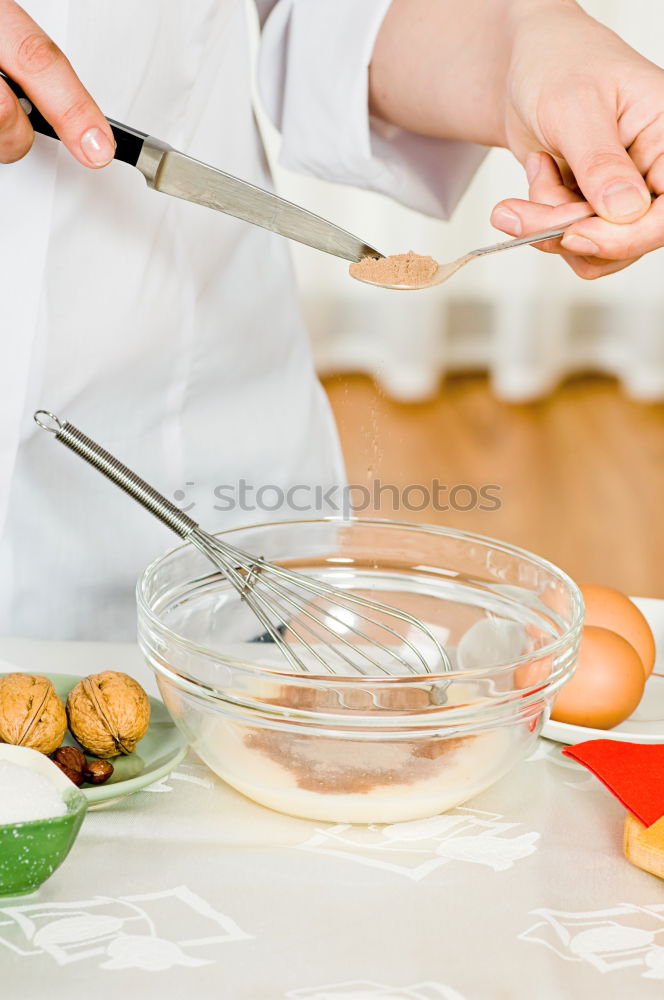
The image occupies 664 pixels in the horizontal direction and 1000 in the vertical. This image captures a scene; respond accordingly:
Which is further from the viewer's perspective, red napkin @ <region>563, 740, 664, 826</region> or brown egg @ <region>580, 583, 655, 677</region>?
brown egg @ <region>580, 583, 655, 677</region>

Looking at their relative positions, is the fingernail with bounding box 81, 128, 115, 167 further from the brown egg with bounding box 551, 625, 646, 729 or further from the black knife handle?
the brown egg with bounding box 551, 625, 646, 729

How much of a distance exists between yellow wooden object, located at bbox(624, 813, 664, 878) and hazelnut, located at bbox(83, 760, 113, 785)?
24 centimetres

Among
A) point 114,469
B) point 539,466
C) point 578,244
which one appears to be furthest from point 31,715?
point 539,466

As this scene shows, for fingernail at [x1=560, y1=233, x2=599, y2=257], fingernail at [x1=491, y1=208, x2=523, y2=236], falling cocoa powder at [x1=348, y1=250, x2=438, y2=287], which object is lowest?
falling cocoa powder at [x1=348, y1=250, x2=438, y2=287]

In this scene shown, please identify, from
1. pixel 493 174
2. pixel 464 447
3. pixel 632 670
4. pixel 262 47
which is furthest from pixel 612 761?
pixel 493 174

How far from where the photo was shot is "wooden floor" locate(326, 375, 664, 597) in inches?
76.9

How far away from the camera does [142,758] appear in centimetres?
54

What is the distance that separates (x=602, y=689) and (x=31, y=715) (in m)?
0.30

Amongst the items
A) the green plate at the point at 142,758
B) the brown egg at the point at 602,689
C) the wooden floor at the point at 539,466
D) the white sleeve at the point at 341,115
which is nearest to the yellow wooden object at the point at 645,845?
the brown egg at the point at 602,689

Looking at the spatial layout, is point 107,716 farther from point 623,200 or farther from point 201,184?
point 623,200

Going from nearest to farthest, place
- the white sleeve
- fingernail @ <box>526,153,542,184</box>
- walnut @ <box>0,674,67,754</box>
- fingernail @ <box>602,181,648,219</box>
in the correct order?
walnut @ <box>0,674,67,754</box> → fingernail @ <box>602,181,648,219</box> → fingernail @ <box>526,153,542,184</box> → the white sleeve

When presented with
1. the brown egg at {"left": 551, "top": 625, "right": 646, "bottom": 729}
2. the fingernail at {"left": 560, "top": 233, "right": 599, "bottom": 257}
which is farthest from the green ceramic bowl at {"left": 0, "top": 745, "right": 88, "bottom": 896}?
the fingernail at {"left": 560, "top": 233, "right": 599, "bottom": 257}

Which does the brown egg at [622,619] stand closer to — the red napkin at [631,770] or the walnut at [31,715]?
the red napkin at [631,770]

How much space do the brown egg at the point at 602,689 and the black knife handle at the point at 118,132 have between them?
373mm
